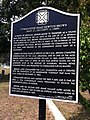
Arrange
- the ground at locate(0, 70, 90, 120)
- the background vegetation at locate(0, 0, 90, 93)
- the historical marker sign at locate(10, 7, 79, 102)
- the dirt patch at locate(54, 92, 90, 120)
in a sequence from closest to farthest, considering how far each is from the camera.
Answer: the historical marker sign at locate(10, 7, 79, 102), the background vegetation at locate(0, 0, 90, 93), the ground at locate(0, 70, 90, 120), the dirt patch at locate(54, 92, 90, 120)

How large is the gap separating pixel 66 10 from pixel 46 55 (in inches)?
640

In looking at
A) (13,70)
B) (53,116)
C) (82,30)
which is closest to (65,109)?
(53,116)

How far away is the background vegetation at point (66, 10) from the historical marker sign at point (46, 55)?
9.50ft

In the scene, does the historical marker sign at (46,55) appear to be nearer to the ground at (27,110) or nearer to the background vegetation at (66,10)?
the background vegetation at (66,10)

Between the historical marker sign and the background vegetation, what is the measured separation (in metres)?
2.90

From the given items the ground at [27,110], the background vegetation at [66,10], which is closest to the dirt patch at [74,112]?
the ground at [27,110]

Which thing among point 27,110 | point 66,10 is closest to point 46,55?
point 27,110

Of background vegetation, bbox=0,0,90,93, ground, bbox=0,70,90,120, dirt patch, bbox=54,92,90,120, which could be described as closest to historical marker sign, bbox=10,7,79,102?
background vegetation, bbox=0,0,90,93

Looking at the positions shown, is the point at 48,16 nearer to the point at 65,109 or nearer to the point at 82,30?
the point at 82,30

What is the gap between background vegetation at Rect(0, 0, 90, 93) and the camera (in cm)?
862

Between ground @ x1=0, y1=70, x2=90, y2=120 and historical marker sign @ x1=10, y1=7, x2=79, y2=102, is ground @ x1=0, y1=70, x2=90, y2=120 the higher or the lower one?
the lower one

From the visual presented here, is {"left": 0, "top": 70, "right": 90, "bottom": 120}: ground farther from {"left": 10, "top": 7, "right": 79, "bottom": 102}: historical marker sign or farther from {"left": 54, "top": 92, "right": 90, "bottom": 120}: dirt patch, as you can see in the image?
{"left": 10, "top": 7, "right": 79, "bottom": 102}: historical marker sign

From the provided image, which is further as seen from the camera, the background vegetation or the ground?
the ground

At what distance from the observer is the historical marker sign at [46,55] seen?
5.40 meters
